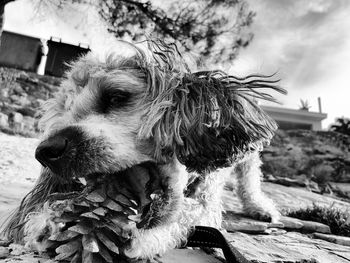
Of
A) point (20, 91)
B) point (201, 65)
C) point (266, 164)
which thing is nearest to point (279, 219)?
point (201, 65)

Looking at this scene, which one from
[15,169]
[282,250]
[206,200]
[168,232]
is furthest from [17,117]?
[168,232]

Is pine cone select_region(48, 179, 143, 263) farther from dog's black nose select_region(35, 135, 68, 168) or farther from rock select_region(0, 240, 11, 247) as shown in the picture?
rock select_region(0, 240, 11, 247)

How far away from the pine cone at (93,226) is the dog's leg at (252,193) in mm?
2547

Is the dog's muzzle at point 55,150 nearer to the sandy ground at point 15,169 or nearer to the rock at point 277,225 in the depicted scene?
the sandy ground at point 15,169

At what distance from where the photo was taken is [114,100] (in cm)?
202

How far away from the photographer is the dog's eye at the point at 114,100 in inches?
78.8

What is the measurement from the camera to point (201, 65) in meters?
2.48

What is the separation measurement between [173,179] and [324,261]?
115cm

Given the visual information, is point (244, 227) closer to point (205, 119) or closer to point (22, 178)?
point (205, 119)

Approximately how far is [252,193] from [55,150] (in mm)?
3034

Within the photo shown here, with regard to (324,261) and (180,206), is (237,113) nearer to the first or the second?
(180,206)

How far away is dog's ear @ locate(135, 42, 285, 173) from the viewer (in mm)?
1812

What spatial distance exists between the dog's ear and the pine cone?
1.16ft

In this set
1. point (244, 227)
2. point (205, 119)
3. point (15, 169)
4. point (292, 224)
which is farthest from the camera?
point (15, 169)
